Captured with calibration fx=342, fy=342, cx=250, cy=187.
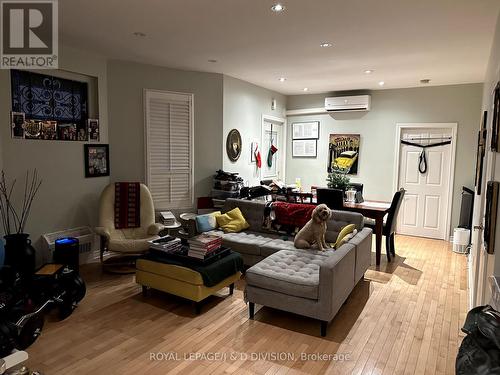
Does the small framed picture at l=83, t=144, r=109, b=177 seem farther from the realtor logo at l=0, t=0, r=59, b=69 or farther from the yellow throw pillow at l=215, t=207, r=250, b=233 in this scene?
the yellow throw pillow at l=215, t=207, r=250, b=233

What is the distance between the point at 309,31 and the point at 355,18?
48cm

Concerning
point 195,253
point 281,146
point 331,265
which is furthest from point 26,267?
point 281,146

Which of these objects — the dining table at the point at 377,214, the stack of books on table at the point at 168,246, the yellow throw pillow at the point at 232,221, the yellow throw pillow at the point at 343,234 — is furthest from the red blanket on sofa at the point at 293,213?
the stack of books on table at the point at 168,246

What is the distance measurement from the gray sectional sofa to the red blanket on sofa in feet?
0.90

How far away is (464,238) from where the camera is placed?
5.21 meters

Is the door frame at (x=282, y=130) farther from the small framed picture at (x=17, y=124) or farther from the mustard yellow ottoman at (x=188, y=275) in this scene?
the small framed picture at (x=17, y=124)

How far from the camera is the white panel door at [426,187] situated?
19.5 ft

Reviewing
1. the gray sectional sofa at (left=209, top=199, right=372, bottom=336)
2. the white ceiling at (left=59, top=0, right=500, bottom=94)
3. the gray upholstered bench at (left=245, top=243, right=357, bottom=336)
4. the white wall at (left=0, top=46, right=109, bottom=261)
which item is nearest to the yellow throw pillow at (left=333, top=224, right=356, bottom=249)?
the gray sectional sofa at (left=209, top=199, right=372, bottom=336)

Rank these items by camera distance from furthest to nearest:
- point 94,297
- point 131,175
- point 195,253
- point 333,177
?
point 333,177
point 131,175
point 94,297
point 195,253

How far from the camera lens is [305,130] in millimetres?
7148

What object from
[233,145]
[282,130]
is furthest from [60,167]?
[282,130]

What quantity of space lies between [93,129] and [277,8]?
287cm

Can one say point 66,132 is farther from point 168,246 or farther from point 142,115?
point 168,246

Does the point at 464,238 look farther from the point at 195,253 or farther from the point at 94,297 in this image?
the point at 94,297
